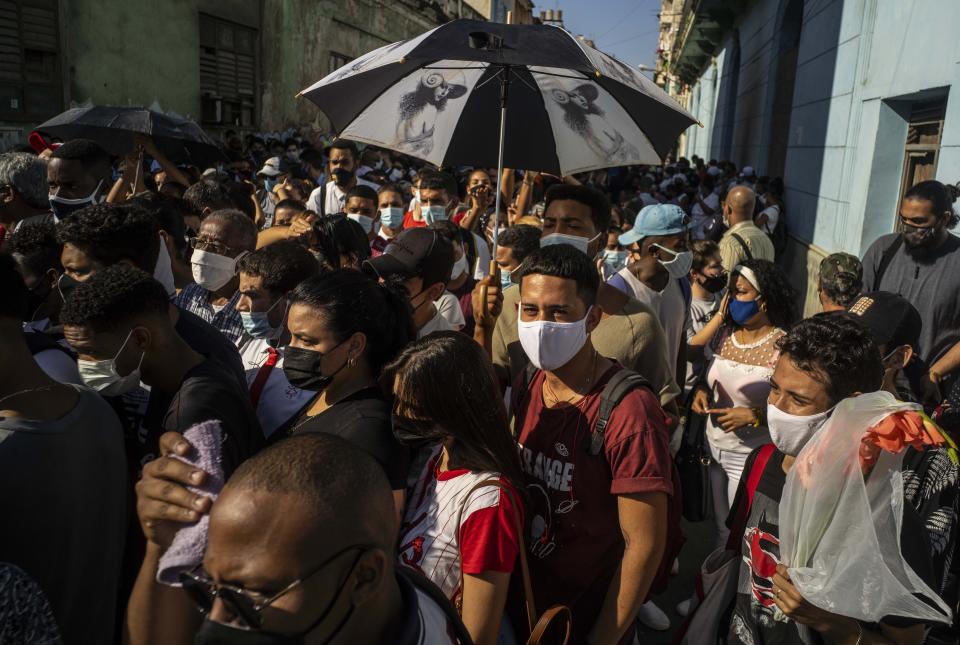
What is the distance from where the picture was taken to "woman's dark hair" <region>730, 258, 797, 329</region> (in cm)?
353

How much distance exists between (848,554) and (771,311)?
207 centimetres

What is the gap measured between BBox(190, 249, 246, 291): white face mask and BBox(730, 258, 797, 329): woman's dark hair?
101 inches

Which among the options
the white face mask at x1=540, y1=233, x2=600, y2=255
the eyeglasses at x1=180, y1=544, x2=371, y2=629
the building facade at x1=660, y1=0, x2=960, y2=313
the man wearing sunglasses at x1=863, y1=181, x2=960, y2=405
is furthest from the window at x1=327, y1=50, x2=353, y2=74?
the eyeglasses at x1=180, y1=544, x2=371, y2=629

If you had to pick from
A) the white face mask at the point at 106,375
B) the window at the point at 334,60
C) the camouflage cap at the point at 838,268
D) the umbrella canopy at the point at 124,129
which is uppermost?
the window at the point at 334,60

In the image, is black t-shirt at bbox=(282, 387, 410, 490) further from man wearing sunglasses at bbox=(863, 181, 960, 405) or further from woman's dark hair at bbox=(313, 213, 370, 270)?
man wearing sunglasses at bbox=(863, 181, 960, 405)

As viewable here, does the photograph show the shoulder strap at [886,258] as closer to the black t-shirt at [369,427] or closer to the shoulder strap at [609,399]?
the shoulder strap at [609,399]

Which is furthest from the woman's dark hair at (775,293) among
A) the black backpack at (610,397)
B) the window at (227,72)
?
the window at (227,72)

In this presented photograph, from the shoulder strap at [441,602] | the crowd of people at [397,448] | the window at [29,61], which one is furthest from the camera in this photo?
the window at [29,61]

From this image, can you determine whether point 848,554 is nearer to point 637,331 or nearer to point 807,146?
point 637,331

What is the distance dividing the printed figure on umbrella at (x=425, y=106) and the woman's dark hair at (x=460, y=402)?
2.28 meters

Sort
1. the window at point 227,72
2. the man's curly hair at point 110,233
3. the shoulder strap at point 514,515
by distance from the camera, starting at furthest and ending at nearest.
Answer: the window at point 227,72 < the man's curly hair at point 110,233 < the shoulder strap at point 514,515

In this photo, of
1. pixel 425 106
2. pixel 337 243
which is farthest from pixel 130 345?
pixel 425 106

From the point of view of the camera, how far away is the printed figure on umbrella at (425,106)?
401 cm

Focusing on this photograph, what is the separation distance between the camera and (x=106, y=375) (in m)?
2.29
